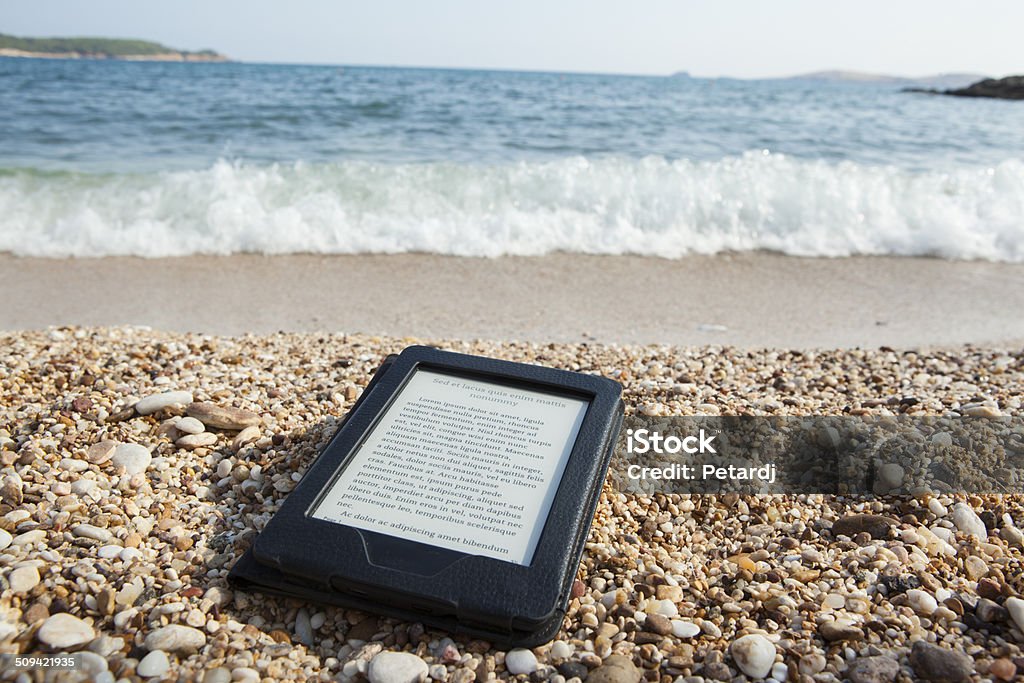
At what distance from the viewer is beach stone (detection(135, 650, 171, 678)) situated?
4.64 feet

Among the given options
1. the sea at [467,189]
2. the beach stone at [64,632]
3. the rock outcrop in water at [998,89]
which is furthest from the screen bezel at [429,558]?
the rock outcrop in water at [998,89]

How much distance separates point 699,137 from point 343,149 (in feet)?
20.5

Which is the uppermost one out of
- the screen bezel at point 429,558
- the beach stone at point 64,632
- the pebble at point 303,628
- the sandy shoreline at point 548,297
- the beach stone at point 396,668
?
the screen bezel at point 429,558

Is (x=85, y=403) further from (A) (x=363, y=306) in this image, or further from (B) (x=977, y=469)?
(B) (x=977, y=469)

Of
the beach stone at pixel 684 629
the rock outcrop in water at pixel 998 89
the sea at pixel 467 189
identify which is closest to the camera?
the beach stone at pixel 684 629

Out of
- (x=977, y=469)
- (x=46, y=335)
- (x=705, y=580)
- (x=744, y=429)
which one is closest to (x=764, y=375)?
(x=744, y=429)

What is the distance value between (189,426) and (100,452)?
261 mm

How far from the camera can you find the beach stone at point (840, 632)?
156 centimetres

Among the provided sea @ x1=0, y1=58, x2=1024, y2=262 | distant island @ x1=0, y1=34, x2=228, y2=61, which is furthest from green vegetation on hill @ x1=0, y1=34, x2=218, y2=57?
sea @ x1=0, y1=58, x2=1024, y2=262

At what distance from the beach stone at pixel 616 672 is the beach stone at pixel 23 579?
1.28 m

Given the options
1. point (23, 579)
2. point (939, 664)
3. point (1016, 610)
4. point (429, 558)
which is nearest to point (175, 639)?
point (23, 579)

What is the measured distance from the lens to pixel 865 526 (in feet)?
6.46

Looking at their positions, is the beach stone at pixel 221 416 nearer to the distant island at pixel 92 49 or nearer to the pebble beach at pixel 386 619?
the pebble beach at pixel 386 619

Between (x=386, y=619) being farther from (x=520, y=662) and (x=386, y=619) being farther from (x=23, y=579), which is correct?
(x=23, y=579)
